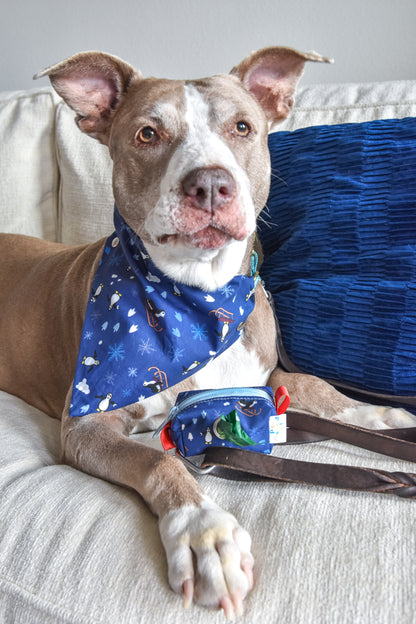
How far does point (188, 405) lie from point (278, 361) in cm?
64

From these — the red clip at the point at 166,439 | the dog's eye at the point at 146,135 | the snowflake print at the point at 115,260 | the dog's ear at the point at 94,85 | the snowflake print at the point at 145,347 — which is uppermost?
the dog's ear at the point at 94,85

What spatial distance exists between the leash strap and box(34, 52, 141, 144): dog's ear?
114 centimetres

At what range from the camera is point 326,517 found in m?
1.11

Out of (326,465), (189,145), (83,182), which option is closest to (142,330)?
(189,145)

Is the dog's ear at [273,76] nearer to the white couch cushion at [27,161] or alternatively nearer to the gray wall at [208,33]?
the gray wall at [208,33]

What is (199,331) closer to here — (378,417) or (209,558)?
(378,417)

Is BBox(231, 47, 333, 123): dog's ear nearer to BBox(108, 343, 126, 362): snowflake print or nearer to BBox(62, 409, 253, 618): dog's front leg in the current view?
BBox(108, 343, 126, 362): snowflake print

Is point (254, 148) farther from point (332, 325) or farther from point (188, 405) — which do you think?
point (188, 405)

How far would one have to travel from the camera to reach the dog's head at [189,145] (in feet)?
4.40

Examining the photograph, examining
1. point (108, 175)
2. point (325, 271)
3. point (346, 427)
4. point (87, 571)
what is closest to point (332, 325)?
point (325, 271)

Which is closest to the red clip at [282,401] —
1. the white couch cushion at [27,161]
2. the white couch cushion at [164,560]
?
the white couch cushion at [164,560]

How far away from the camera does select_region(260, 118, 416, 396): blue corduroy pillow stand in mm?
1657

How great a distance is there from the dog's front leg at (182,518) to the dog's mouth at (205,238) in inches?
20.9

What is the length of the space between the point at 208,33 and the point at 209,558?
9.16 feet
